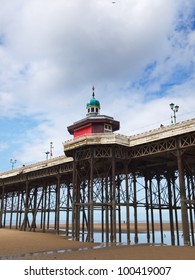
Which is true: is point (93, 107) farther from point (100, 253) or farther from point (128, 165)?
point (100, 253)

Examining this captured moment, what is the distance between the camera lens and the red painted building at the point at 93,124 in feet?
132

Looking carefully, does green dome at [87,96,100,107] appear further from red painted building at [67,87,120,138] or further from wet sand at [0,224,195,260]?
wet sand at [0,224,195,260]

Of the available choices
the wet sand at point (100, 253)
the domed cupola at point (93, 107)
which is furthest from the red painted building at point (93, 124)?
the wet sand at point (100, 253)

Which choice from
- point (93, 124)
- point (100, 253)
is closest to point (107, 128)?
point (93, 124)

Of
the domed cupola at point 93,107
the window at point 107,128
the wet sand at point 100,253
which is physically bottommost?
the wet sand at point 100,253

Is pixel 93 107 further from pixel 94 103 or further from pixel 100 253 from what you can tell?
pixel 100 253

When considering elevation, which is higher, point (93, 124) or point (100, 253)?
A: point (93, 124)

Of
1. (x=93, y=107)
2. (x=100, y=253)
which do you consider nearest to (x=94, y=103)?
(x=93, y=107)

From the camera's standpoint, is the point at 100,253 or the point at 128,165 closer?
the point at 100,253

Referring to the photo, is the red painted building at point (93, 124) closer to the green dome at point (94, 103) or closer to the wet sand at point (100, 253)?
the green dome at point (94, 103)

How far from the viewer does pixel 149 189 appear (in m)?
42.4

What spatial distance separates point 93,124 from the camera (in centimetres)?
4022
